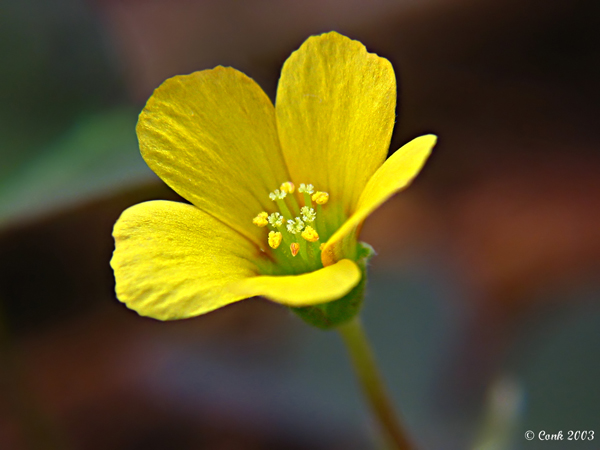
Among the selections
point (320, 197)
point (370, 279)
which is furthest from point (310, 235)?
point (370, 279)

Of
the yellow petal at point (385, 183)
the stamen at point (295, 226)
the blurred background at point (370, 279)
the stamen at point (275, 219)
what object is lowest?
the blurred background at point (370, 279)

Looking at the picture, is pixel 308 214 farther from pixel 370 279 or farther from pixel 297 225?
pixel 370 279

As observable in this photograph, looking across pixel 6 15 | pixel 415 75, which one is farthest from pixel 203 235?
pixel 415 75

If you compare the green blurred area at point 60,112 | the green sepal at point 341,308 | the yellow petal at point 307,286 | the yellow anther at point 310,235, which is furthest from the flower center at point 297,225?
the green blurred area at point 60,112

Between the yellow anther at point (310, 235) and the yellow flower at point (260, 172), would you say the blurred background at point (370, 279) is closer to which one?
the yellow flower at point (260, 172)

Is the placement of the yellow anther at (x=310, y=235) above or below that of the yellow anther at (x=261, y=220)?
below

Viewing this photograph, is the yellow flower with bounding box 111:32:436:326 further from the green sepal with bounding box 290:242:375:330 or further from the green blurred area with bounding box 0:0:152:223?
the green blurred area with bounding box 0:0:152:223

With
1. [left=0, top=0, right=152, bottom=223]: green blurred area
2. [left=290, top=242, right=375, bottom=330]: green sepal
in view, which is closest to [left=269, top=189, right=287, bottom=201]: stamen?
[left=290, top=242, right=375, bottom=330]: green sepal
